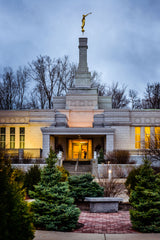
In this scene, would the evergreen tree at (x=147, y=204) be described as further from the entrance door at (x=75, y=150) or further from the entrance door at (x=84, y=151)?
the entrance door at (x=75, y=150)

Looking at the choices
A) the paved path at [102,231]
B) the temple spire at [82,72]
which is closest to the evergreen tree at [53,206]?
the paved path at [102,231]

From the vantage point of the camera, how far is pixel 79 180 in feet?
46.3

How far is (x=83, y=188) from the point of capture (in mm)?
13812

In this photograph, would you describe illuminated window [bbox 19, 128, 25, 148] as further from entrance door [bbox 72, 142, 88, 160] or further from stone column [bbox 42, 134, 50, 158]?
entrance door [bbox 72, 142, 88, 160]

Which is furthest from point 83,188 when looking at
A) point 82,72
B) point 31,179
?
point 82,72

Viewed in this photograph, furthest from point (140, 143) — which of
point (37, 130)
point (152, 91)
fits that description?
point (152, 91)

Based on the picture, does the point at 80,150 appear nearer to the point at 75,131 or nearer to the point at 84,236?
the point at 75,131

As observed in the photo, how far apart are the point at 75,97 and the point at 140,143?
965cm

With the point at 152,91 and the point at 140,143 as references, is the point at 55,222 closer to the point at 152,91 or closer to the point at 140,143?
the point at 140,143

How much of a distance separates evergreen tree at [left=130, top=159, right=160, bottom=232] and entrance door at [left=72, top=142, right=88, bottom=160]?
1036 inches

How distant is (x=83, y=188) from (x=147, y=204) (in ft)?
17.9

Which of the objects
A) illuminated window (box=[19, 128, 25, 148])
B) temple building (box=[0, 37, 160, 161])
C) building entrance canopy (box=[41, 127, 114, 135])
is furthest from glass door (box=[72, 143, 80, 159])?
illuminated window (box=[19, 128, 25, 148])

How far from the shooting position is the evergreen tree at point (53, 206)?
857 centimetres

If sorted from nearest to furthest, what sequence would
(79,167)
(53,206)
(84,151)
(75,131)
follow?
1. (53,206)
2. (79,167)
3. (75,131)
4. (84,151)
